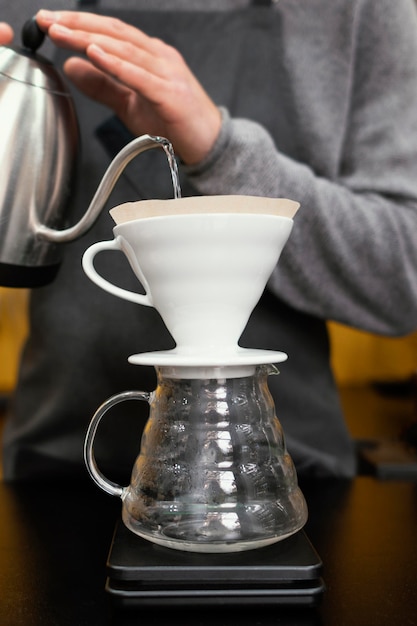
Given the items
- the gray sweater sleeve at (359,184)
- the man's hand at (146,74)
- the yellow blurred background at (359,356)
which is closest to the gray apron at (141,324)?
the gray sweater sleeve at (359,184)

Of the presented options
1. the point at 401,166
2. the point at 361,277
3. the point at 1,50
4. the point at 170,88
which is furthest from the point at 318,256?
the point at 1,50

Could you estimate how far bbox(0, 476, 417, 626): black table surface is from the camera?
40cm

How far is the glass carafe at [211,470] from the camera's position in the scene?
0.43m

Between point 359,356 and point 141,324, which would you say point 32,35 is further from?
point 359,356

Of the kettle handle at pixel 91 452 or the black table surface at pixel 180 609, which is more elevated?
the kettle handle at pixel 91 452

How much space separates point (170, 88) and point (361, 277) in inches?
12.4

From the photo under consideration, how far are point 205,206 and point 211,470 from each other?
0.17 metres

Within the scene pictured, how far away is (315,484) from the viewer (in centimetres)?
72

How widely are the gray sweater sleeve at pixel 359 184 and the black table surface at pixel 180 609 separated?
0.21 metres

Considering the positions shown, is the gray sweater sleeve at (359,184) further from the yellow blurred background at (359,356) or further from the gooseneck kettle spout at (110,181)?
the yellow blurred background at (359,356)

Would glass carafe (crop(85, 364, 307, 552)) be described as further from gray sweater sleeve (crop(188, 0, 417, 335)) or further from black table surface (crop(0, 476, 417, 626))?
gray sweater sleeve (crop(188, 0, 417, 335))

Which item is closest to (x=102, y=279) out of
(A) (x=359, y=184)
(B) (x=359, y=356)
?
(A) (x=359, y=184)

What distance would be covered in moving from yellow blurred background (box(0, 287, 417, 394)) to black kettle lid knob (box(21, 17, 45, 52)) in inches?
55.2

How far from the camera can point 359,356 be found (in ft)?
6.72
